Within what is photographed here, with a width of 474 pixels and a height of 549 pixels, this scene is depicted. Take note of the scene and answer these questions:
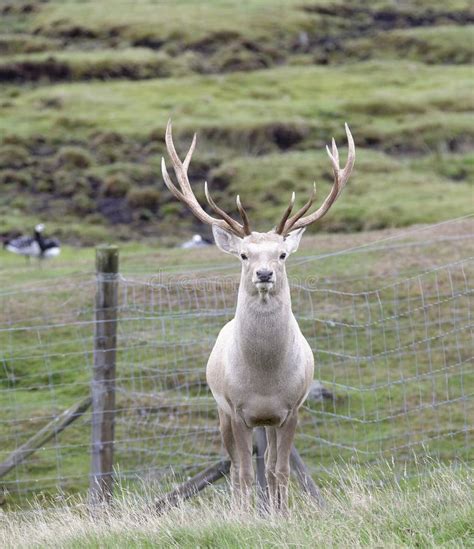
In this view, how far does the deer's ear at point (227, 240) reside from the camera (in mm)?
8781

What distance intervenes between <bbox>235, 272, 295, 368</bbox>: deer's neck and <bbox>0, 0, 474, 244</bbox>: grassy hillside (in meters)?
22.7

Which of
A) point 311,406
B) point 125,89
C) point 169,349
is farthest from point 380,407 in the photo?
point 125,89

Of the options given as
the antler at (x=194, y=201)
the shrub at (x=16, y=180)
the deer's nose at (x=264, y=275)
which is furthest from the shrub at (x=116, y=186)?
the deer's nose at (x=264, y=275)

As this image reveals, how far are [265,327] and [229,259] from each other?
496 inches

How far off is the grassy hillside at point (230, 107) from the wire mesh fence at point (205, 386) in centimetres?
1576

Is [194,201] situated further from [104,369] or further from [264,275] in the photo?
[104,369]

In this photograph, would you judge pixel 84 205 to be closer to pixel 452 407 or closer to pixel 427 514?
pixel 452 407

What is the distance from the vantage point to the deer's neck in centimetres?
852

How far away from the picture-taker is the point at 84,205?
39.7 metres

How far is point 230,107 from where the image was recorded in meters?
53.3

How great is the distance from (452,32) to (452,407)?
64517 mm

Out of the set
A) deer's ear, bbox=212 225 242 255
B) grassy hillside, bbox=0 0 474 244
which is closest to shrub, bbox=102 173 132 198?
grassy hillside, bbox=0 0 474 244

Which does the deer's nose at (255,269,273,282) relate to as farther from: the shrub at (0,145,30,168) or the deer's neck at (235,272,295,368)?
the shrub at (0,145,30,168)

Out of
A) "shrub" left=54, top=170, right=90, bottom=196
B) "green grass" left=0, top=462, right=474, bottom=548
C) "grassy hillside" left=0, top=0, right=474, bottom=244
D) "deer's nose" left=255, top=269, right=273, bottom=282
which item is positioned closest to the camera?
"green grass" left=0, top=462, right=474, bottom=548
